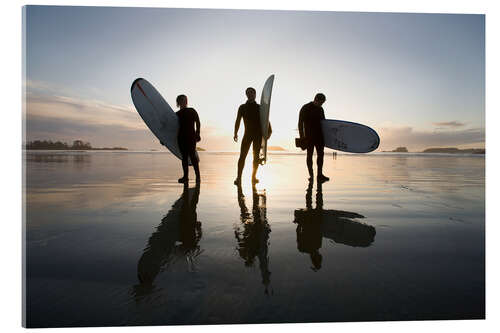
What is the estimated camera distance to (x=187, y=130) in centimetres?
636

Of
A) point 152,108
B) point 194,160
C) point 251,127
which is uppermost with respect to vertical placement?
point 152,108

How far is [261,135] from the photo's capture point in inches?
246

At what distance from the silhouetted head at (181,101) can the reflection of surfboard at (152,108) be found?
0.40 meters

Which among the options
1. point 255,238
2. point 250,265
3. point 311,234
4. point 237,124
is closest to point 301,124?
point 237,124

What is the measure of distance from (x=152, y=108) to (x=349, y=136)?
4.80m

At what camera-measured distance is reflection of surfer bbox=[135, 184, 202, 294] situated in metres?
1.75

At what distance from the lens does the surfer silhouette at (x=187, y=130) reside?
6.34 m

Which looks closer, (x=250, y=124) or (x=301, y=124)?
(x=250, y=124)

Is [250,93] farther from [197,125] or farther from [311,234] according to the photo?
[311,234]

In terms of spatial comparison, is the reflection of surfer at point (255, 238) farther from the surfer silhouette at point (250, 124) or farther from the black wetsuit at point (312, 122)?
the black wetsuit at point (312, 122)

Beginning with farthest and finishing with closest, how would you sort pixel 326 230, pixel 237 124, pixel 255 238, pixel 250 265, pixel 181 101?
pixel 181 101
pixel 237 124
pixel 326 230
pixel 255 238
pixel 250 265

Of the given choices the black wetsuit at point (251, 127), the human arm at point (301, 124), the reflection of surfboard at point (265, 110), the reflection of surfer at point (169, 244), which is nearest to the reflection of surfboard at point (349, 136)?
the human arm at point (301, 124)
